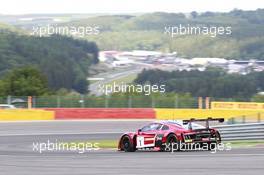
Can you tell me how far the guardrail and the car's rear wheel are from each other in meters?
4.73

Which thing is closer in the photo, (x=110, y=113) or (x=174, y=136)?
(x=174, y=136)

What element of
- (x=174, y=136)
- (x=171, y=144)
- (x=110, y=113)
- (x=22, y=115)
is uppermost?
(x=110, y=113)

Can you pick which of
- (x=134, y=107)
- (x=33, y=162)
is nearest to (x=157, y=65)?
(x=134, y=107)

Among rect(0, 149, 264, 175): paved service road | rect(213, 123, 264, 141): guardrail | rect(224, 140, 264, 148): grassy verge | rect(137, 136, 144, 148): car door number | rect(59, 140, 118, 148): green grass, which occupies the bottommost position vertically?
rect(0, 149, 264, 175): paved service road

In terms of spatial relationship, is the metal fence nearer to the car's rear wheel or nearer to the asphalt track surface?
the asphalt track surface

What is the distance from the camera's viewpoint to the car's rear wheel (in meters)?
25.1

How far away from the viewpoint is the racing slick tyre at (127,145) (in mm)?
25072

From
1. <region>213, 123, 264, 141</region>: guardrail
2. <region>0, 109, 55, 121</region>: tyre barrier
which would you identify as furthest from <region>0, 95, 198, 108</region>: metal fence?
<region>213, 123, 264, 141</region>: guardrail

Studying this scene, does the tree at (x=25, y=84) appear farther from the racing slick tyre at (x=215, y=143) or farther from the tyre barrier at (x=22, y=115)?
the racing slick tyre at (x=215, y=143)

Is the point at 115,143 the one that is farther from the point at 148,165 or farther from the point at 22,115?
the point at 22,115

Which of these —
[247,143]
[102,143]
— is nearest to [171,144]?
[247,143]

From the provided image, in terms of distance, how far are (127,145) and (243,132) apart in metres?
4.88

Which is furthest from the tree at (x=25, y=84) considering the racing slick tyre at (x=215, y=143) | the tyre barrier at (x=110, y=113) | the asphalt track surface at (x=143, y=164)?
the racing slick tyre at (x=215, y=143)

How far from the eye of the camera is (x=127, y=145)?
25.2m
